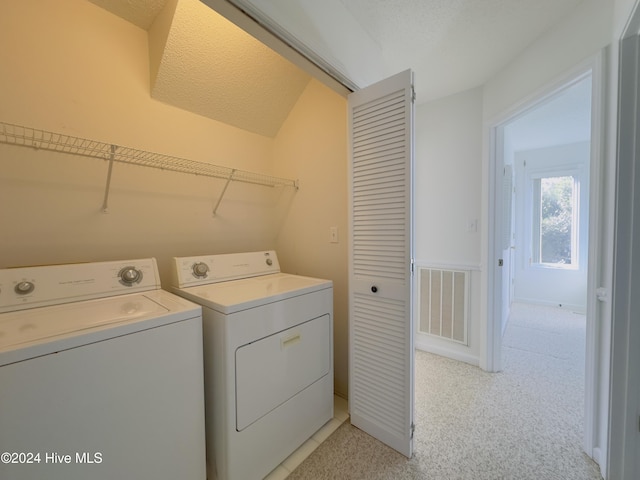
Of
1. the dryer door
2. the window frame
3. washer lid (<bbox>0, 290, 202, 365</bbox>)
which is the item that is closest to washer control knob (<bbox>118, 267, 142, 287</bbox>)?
washer lid (<bbox>0, 290, 202, 365</bbox>)

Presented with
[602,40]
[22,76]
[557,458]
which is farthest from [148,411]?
[602,40]

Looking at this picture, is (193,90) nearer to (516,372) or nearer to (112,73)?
(112,73)

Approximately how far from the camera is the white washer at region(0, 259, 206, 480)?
768 millimetres

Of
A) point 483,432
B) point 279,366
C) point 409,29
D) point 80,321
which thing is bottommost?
point 483,432

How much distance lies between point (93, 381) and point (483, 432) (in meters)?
2.02

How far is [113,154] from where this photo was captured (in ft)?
4.18

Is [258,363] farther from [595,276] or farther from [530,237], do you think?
[530,237]

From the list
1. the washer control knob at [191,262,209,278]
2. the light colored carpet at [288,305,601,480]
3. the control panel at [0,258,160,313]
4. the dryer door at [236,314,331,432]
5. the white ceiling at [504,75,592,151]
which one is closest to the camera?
the control panel at [0,258,160,313]

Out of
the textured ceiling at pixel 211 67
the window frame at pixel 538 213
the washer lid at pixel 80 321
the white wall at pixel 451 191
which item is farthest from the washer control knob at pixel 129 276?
the window frame at pixel 538 213

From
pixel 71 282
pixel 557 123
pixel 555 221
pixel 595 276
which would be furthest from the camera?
pixel 555 221

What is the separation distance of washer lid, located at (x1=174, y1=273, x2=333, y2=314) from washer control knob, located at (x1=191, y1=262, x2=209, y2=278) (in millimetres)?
83

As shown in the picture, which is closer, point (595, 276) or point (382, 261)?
point (595, 276)

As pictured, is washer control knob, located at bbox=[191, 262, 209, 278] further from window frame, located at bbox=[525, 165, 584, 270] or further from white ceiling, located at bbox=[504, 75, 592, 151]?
window frame, located at bbox=[525, 165, 584, 270]

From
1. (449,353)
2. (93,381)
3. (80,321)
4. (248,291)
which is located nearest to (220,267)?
(248,291)
